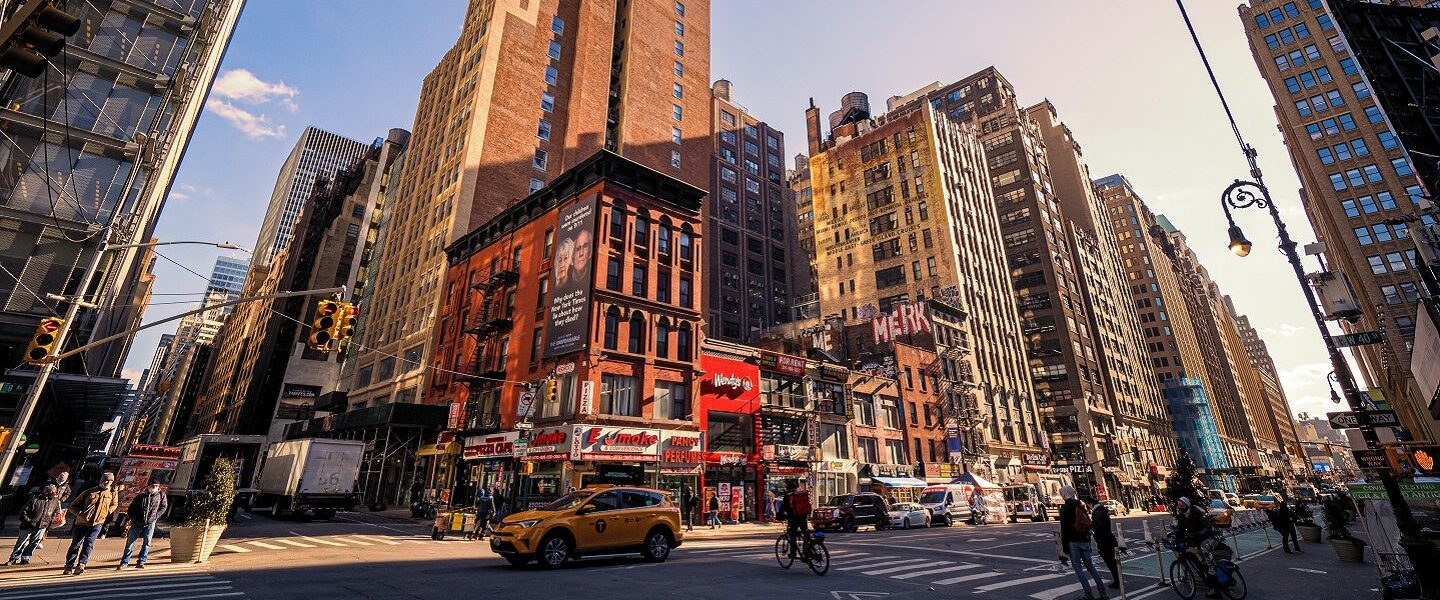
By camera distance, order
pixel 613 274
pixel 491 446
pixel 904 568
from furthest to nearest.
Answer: pixel 613 274
pixel 491 446
pixel 904 568

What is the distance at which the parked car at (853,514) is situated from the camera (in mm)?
29922

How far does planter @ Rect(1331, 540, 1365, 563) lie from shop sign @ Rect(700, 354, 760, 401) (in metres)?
27.0

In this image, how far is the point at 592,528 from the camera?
1408 cm

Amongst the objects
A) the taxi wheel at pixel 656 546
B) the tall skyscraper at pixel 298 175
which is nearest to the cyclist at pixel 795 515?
the taxi wheel at pixel 656 546

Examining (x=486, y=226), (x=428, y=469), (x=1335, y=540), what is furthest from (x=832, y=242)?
(x=1335, y=540)

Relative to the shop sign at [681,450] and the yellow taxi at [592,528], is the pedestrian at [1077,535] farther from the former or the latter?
the shop sign at [681,450]

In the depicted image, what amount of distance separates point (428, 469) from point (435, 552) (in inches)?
1109

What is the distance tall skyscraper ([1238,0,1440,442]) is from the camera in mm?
57594

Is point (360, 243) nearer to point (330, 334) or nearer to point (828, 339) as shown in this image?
point (828, 339)

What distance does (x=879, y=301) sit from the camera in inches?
2825

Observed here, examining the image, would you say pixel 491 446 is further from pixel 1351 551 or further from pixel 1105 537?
pixel 1351 551

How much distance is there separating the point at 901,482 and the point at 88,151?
46675 mm

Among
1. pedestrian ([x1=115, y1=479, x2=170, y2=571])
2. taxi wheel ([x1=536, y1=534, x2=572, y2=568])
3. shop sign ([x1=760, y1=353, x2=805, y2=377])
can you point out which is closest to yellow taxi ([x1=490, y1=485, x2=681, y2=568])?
taxi wheel ([x1=536, y1=534, x2=572, y2=568])

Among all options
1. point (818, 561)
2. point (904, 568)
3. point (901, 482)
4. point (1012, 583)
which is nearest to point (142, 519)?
point (818, 561)
